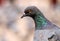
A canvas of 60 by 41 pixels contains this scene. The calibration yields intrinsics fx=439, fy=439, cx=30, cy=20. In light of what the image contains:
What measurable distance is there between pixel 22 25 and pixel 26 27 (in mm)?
160

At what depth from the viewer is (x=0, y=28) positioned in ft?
48.4


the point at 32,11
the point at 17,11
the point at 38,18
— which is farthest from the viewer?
the point at 17,11

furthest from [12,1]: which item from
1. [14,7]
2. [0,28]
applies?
[0,28]

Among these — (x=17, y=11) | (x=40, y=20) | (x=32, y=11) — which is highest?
(x=32, y=11)

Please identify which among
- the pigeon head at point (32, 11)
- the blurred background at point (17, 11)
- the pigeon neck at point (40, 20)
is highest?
the pigeon head at point (32, 11)

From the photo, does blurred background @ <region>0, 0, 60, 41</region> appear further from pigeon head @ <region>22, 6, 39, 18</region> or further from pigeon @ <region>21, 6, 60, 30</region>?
pigeon head @ <region>22, 6, 39, 18</region>

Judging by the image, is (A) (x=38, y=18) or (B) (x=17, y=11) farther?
(B) (x=17, y=11)

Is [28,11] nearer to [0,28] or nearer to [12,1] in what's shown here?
[0,28]

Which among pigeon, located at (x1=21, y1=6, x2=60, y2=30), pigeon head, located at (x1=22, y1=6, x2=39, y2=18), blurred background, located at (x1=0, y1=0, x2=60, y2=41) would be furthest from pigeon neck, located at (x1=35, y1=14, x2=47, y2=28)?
blurred background, located at (x1=0, y1=0, x2=60, y2=41)

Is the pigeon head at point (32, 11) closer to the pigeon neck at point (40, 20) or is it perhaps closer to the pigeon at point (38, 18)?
the pigeon at point (38, 18)

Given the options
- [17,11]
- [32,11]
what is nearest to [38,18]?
[32,11]

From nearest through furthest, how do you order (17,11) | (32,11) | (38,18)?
(32,11) < (38,18) < (17,11)

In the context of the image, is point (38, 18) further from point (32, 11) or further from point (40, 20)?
point (32, 11)

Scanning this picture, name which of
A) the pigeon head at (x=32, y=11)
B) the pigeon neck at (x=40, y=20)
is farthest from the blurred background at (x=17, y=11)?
the pigeon head at (x=32, y=11)
